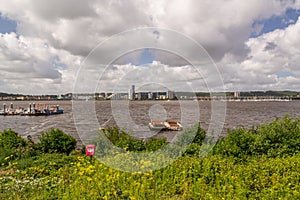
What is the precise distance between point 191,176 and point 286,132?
15.5 ft

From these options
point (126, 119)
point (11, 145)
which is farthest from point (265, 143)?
point (11, 145)

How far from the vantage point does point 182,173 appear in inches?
252

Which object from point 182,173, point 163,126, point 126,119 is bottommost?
point 163,126

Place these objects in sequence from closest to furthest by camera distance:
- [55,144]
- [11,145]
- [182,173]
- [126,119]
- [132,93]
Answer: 1. [182,173]
2. [132,93]
3. [11,145]
4. [55,144]
5. [126,119]

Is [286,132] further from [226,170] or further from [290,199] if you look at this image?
[290,199]

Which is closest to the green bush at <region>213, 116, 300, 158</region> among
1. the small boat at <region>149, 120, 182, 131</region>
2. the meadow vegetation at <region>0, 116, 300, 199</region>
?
the meadow vegetation at <region>0, 116, 300, 199</region>

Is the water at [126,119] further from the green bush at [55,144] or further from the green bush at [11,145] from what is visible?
the green bush at [11,145]

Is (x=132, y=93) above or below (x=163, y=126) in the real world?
above

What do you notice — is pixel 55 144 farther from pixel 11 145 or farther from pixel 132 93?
pixel 132 93

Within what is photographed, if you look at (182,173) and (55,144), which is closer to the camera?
(182,173)

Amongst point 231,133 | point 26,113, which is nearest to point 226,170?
point 231,133

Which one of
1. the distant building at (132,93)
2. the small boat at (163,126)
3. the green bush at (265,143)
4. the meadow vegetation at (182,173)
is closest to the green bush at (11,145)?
the meadow vegetation at (182,173)

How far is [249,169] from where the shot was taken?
6246mm

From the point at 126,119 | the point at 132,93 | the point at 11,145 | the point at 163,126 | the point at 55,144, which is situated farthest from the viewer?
the point at 163,126
